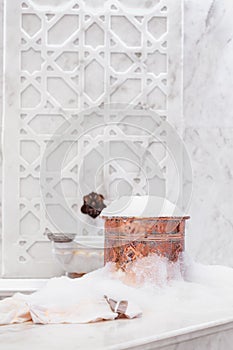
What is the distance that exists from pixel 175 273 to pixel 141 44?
1.99m

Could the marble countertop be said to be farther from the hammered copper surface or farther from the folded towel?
the hammered copper surface

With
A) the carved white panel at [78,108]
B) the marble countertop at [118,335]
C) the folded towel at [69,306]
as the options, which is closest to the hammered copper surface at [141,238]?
the folded towel at [69,306]

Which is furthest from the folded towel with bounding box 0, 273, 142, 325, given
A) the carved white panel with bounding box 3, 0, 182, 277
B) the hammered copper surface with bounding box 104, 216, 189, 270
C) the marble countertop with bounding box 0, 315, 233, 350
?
Result: the carved white panel with bounding box 3, 0, 182, 277

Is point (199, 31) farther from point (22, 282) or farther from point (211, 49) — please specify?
point (22, 282)

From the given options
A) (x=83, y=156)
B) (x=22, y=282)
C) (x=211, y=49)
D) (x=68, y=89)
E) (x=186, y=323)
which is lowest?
(x=22, y=282)

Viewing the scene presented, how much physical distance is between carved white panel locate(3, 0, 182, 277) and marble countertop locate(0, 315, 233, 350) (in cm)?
196

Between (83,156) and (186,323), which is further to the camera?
(83,156)

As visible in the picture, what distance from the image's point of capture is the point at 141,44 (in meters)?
3.31

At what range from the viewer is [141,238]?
5.11 feet

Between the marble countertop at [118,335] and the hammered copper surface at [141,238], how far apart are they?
263mm

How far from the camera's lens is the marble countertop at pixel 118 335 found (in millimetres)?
1052

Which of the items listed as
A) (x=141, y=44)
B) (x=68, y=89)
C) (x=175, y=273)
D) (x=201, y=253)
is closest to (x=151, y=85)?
(x=141, y=44)

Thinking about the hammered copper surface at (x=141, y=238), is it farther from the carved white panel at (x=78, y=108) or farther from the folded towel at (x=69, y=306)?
the carved white panel at (x=78, y=108)

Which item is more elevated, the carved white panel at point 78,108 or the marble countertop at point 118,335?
the carved white panel at point 78,108
